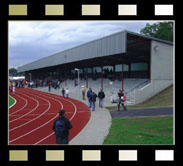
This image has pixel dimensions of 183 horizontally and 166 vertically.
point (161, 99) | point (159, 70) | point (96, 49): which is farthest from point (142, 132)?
point (96, 49)

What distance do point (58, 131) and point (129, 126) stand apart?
5.10 m

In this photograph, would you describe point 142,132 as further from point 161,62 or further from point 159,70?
point 161,62

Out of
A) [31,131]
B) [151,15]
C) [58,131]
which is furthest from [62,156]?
[31,131]

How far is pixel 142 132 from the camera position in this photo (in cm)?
903

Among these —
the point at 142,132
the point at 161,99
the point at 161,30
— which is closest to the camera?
the point at 142,132

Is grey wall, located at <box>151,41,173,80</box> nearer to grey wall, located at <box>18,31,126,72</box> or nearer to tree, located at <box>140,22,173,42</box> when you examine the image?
grey wall, located at <box>18,31,126,72</box>

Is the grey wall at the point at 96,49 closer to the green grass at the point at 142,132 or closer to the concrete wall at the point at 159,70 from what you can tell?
the concrete wall at the point at 159,70

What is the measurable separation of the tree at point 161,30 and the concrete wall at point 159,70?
79.6 ft

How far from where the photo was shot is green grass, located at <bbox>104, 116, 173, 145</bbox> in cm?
784

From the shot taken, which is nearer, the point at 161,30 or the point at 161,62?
the point at 161,62

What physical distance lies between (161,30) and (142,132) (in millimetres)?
42752

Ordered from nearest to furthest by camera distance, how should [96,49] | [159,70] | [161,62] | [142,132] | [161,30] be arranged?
[142,132], [159,70], [161,62], [96,49], [161,30]
